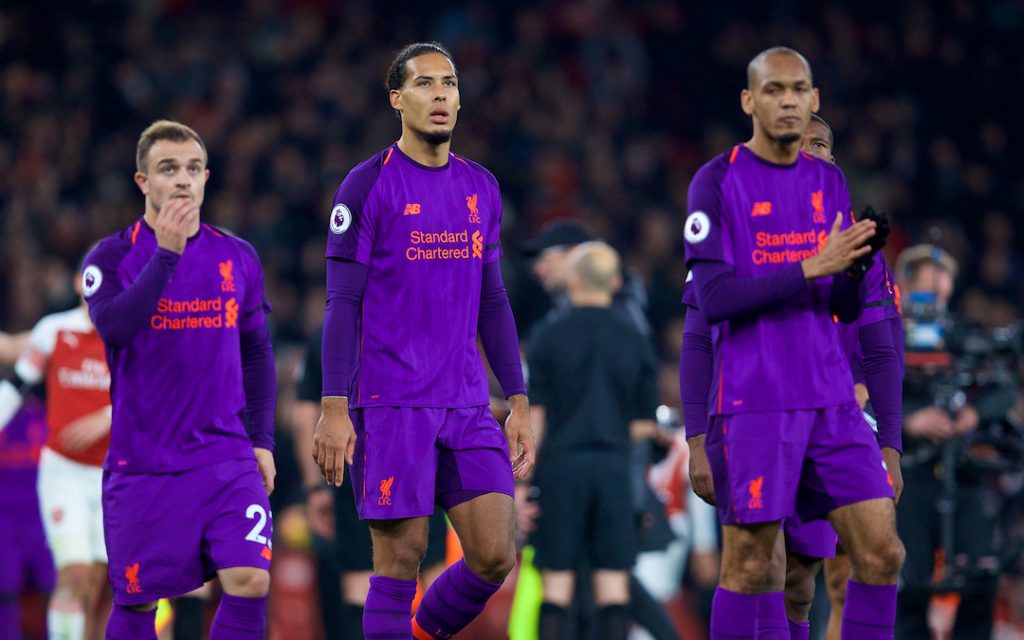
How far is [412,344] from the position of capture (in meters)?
5.32

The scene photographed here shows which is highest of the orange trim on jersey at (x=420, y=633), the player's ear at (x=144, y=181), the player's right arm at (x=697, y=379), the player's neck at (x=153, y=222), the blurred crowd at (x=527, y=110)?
the blurred crowd at (x=527, y=110)

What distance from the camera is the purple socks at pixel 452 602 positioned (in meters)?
5.34

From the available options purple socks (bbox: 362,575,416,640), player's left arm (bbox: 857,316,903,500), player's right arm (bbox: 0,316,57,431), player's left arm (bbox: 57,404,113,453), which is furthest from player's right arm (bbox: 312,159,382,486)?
player's right arm (bbox: 0,316,57,431)

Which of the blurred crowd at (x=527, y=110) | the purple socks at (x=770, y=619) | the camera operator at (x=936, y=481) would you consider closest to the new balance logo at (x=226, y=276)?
the purple socks at (x=770, y=619)

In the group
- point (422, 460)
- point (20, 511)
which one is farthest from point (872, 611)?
point (20, 511)

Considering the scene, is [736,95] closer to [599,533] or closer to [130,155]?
[130,155]

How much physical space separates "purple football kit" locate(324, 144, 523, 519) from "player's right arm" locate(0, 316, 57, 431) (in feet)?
10.4

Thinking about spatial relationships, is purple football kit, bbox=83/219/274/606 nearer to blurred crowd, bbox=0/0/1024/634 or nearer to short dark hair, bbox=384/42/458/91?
short dark hair, bbox=384/42/458/91

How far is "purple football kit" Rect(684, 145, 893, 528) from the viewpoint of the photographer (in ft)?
16.2

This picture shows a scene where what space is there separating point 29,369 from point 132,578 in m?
2.84

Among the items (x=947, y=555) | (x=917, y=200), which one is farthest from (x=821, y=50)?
(x=947, y=555)

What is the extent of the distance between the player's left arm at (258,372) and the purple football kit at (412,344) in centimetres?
64

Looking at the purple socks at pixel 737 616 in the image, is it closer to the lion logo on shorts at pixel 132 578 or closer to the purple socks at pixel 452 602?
the purple socks at pixel 452 602

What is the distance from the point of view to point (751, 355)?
16.5 feet
